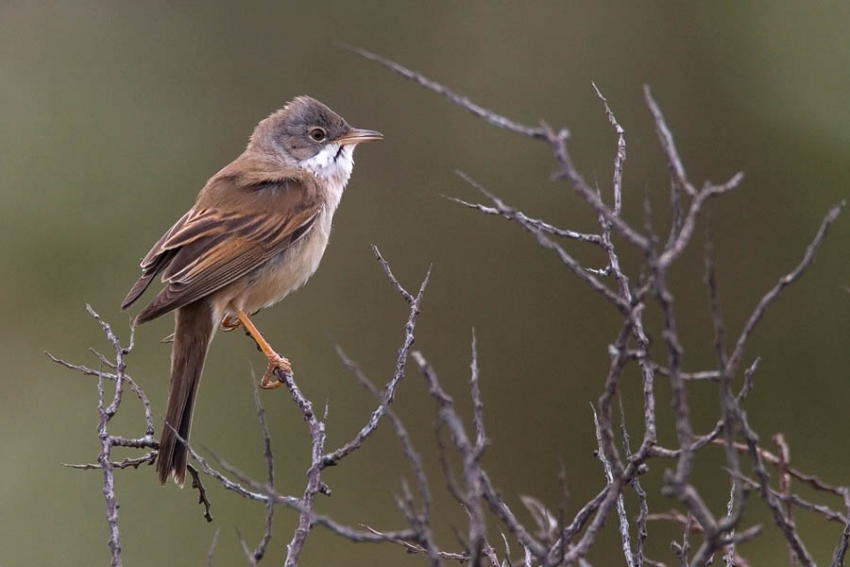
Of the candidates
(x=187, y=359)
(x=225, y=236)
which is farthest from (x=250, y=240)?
(x=187, y=359)

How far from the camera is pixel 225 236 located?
5.73 metres

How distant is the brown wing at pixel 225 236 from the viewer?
5.38 metres

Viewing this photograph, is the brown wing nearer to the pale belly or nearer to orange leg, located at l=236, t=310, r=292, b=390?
the pale belly

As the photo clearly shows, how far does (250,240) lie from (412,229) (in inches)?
170

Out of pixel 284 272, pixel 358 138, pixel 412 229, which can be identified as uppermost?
pixel 358 138

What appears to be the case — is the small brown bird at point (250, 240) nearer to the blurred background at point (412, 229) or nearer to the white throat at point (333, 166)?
the white throat at point (333, 166)

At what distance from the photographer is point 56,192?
10805mm

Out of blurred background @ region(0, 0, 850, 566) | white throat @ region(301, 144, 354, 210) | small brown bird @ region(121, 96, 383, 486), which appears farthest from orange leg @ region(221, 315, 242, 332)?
blurred background @ region(0, 0, 850, 566)

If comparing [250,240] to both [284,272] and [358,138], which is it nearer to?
[284,272]

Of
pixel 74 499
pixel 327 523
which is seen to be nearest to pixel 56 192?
pixel 74 499

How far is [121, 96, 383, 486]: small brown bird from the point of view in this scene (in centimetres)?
536

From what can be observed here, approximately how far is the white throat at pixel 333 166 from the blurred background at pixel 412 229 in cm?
233

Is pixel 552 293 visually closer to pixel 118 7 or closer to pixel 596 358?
pixel 596 358

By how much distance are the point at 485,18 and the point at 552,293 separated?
3.28 meters
